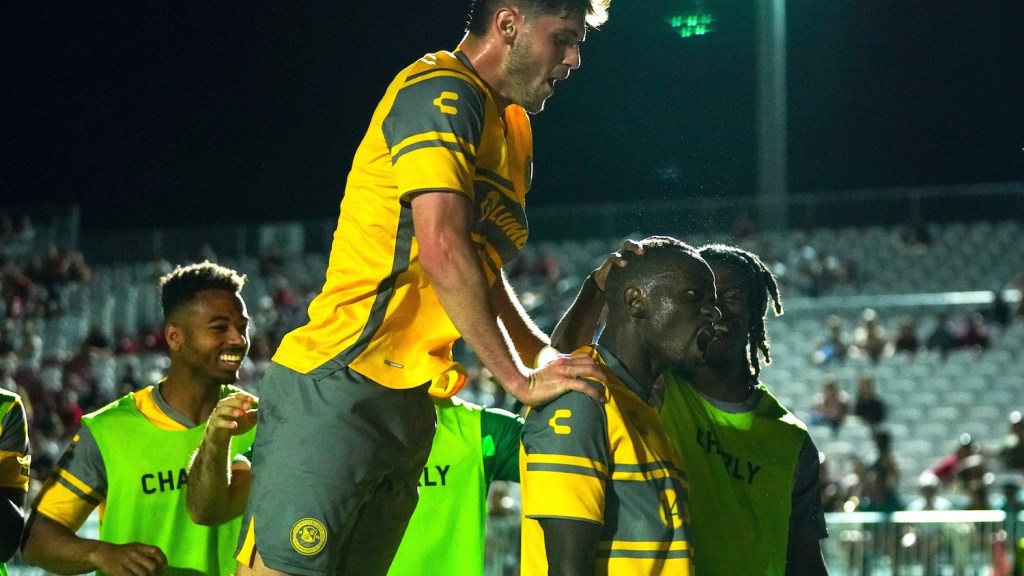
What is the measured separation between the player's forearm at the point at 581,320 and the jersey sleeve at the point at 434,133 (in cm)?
68

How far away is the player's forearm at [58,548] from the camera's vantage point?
416cm

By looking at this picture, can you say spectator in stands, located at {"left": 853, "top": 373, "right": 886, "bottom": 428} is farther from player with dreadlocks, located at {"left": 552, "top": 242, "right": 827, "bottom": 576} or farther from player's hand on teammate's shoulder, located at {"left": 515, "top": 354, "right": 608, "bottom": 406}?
player's hand on teammate's shoulder, located at {"left": 515, "top": 354, "right": 608, "bottom": 406}

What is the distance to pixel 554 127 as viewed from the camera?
87.9 ft

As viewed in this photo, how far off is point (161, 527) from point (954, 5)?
999 inches

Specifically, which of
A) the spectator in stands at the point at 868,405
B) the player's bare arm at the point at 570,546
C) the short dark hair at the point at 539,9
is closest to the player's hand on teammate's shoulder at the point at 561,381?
the player's bare arm at the point at 570,546

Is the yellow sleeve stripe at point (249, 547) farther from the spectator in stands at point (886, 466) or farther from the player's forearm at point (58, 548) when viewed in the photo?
the spectator in stands at point (886, 466)

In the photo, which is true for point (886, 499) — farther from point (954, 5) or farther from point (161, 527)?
point (954, 5)

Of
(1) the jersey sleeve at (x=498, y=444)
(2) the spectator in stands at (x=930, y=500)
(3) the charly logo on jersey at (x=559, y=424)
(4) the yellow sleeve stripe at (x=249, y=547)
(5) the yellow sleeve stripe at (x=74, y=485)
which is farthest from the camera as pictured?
(2) the spectator in stands at (x=930, y=500)

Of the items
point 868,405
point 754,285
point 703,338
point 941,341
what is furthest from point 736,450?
point 941,341

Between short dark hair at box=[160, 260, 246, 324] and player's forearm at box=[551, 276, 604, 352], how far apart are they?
1.48 metres

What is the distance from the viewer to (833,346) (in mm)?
16781

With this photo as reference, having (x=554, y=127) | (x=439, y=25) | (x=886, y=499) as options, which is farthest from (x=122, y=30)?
(x=886, y=499)

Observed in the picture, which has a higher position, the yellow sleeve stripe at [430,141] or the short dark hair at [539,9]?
the short dark hair at [539,9]

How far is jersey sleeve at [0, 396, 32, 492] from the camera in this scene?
4.37 m
